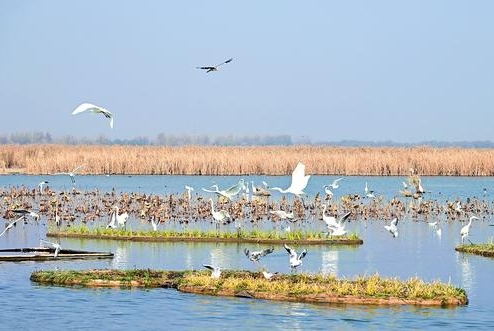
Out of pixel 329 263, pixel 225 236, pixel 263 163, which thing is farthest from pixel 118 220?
pixel 263 163

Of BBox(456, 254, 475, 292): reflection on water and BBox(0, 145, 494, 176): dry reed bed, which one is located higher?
BBox(0, 145, 494, 176): dry reed bed

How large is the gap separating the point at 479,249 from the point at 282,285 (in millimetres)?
9024

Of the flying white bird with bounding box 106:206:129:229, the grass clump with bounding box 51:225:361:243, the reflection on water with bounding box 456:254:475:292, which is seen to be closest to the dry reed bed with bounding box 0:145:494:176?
the flying white bird with bounding box 106:206:129:229

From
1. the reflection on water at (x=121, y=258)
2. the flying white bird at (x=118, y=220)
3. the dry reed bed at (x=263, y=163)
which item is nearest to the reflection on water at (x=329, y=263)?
the reflection on water at (x=121, y=258)

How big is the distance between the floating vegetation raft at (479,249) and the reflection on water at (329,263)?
10.9 ft

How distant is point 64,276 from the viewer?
73.4 ft

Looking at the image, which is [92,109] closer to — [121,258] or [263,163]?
[121,258]

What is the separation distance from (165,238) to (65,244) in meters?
2.75

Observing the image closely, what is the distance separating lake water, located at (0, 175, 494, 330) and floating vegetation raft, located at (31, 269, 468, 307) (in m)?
0.27

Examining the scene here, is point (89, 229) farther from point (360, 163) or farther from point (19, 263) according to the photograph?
point (360, 163)

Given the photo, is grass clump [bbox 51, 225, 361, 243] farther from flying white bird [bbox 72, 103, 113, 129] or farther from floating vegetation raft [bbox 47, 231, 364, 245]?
flying white bird [bbox 72, 103, 113, 129]

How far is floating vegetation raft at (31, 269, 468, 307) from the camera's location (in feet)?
66.7

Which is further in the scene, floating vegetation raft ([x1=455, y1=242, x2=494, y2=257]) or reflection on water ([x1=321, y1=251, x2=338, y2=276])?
floating vegetation raft ([x1=455, y1=242, x2=494, y2=257])

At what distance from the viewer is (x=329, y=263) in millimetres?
26344
